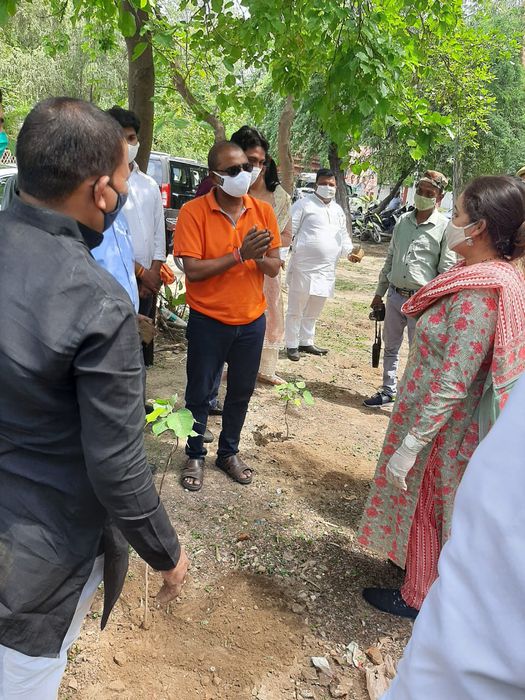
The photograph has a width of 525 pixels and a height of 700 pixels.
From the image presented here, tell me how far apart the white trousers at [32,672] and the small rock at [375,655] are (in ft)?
4.32

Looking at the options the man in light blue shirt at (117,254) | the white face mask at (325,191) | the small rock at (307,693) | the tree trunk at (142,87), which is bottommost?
the small rock at (307,693)

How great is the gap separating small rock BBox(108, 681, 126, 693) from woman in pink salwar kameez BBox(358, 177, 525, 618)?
111cm

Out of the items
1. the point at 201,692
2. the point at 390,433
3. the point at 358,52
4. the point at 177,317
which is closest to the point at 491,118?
the point at 177,317

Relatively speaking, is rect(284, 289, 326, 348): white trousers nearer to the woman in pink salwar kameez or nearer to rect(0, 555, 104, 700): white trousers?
the woman in pink salwar kameez

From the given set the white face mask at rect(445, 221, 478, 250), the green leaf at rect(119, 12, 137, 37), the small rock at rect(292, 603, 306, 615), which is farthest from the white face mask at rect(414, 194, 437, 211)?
the small rock at rect(292, 603, 306, 615)

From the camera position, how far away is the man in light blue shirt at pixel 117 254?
2293mm

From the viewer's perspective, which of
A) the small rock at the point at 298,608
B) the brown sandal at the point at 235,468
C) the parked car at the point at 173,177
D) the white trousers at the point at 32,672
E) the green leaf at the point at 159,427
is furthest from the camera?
the parked car at the point at 173,177

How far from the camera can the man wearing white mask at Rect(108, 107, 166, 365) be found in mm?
3430

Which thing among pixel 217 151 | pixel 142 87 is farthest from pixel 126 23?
pixel 217 151

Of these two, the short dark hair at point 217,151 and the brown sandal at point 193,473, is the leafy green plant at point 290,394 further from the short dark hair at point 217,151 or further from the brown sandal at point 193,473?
the short dark hair at point 217,151

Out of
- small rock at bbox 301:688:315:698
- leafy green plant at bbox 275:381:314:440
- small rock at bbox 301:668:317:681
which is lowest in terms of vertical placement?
small rock at bbox 301:668:317:681

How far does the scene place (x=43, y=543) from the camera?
1.20 m

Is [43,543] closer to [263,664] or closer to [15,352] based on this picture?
[15,352]

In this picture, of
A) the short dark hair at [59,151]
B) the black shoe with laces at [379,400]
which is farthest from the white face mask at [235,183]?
the black shoe with laces at [379,400]
